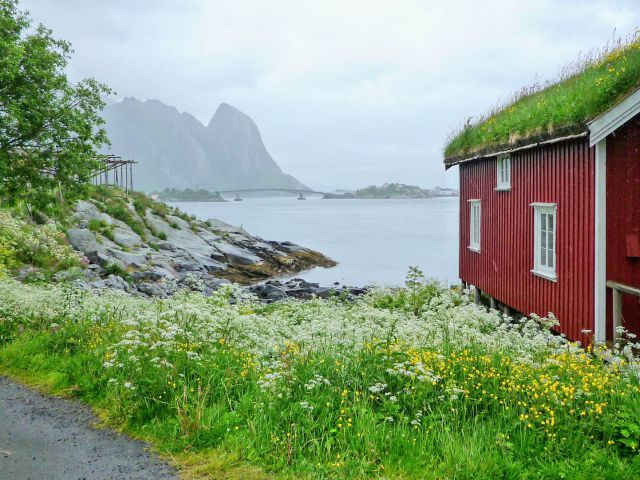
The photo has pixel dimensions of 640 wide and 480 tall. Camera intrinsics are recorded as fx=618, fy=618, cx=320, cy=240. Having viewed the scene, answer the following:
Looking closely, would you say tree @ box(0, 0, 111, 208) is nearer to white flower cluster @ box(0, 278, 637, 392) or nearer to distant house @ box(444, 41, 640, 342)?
white flower cluster @ box(0, 278, 637, 392)

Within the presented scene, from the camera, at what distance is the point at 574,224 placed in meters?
12.0

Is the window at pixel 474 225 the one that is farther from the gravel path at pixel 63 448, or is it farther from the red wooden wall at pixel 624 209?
the gravel path at pixel 63 448

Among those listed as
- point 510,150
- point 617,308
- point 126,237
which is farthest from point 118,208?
point 617,308

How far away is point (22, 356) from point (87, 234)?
17.8 m

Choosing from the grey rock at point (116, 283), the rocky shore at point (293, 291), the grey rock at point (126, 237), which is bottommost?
the rocky shore at point (293, 291)

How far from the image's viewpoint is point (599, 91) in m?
11.1

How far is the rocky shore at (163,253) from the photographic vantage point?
23656 millimetres

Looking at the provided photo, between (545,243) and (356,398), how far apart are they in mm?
8830

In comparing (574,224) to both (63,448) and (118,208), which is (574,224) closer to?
(63,448)

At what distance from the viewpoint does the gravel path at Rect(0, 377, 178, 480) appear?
20.0 ft

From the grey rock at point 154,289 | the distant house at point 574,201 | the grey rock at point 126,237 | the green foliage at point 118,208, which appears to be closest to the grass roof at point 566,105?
the distant house at point 574,201

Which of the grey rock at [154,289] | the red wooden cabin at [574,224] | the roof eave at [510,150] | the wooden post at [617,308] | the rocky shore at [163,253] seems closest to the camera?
the wooden post at [617,308]

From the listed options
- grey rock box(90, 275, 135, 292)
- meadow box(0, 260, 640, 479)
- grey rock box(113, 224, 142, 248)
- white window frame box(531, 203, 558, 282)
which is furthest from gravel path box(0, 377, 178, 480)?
grey rock box(113, 224, 142, 248)

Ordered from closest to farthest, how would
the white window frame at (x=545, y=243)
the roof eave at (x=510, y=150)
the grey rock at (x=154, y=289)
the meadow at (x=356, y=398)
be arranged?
1. the meadow at (x=356, y=398)
2. the roof eave at (x=510, y=150)
3. the white window frame at (x=545, y=243)
4. the grey rock at (x=154, y=289)
